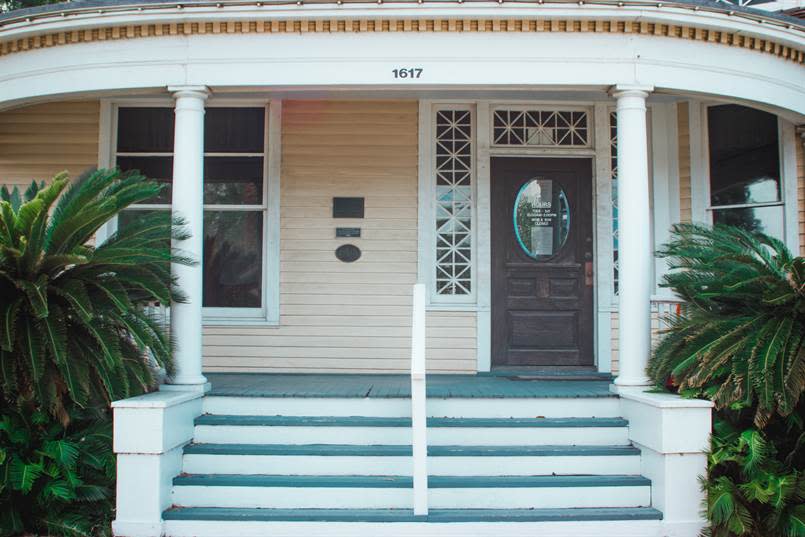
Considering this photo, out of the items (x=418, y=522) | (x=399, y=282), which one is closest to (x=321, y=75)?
(x=399, y=282)

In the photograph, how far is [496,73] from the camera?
558 centimetres

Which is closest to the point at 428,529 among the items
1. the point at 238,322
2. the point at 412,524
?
the point at 412,524

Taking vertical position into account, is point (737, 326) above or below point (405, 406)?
above

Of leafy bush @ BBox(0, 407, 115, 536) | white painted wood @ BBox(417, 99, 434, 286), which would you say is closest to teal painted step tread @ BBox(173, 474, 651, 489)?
leafy bush @ BBox(0, 407, 115, 536)

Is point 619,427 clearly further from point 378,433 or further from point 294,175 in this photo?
point 294,175

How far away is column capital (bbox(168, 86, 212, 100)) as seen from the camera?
5605mm

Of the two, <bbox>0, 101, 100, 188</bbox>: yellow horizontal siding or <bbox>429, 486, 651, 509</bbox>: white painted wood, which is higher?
<bbox>0, 101, 100, 188</bbox>: yellow horizontal siding

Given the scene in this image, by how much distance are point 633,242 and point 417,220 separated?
96.0 inches

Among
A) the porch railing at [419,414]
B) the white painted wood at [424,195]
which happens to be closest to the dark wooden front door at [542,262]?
the white painted wood at [424,195]

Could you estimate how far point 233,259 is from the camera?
7465 millimetres

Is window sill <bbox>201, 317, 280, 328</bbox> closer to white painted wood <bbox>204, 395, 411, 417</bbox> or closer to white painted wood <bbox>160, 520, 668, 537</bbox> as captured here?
white painted wood <bbox>204, 395, 411, 417</bbox>

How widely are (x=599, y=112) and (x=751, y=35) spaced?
184 centimetres

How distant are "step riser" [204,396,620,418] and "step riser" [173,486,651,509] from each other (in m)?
0.72

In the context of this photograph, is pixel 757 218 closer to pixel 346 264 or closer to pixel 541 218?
pixel 541 218
